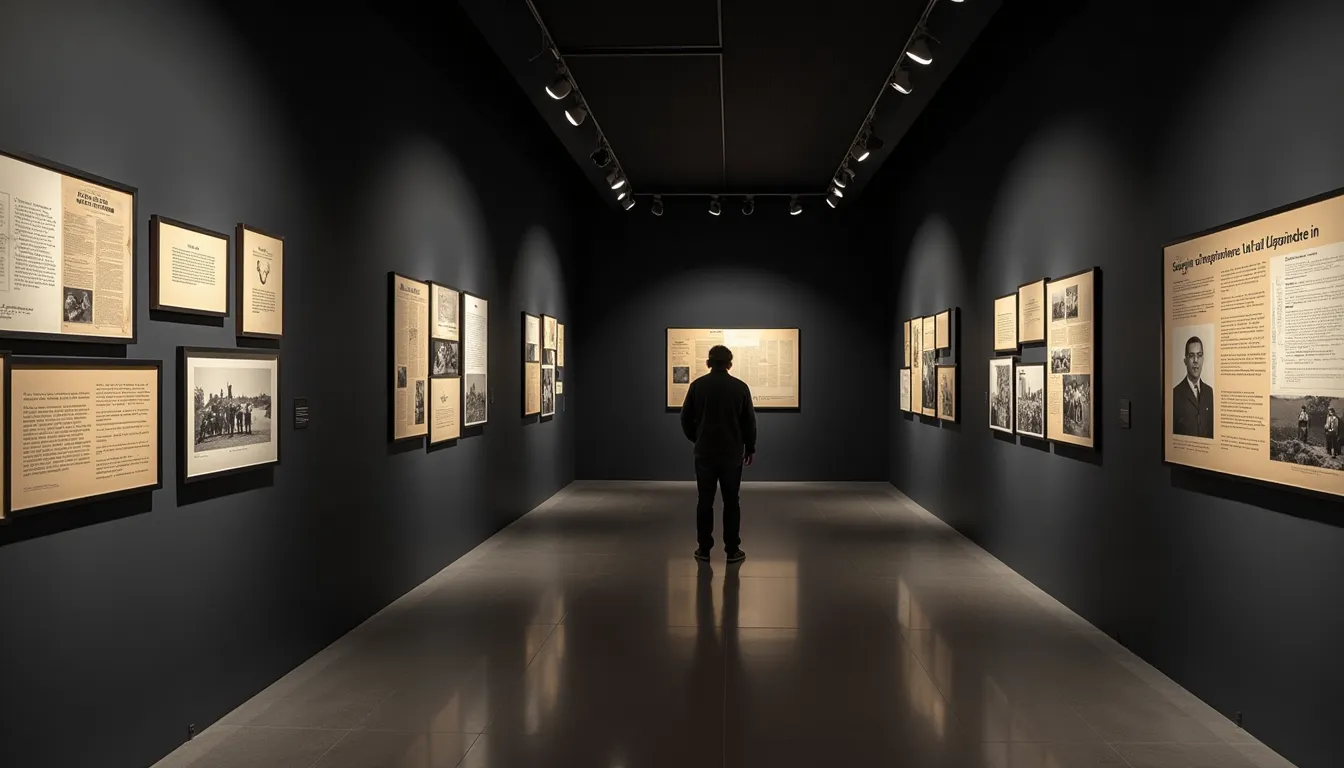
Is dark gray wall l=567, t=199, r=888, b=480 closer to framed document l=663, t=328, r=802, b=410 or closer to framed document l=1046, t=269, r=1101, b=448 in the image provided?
framed document l=663, t=328, r=802, b=410

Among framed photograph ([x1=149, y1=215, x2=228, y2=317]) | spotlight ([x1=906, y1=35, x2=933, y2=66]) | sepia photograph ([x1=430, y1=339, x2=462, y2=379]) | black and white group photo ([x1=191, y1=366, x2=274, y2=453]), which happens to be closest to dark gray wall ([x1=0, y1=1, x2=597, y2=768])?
framed photograph ([x1=149, y1=215, x2=228, y2=317])

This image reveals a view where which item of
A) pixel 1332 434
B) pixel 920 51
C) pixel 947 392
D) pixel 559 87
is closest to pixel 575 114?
pixel 559 87

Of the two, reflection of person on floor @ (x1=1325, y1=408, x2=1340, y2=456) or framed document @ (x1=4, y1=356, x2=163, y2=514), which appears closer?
framed document @ (x1=4, y1=356, x2=163, y2=514)

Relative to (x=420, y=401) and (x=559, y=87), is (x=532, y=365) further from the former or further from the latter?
(x=559, y=87)

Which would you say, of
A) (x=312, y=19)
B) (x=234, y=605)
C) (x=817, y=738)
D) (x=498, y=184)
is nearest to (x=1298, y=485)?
(x=817, y=738)

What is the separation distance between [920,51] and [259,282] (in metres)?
4.94

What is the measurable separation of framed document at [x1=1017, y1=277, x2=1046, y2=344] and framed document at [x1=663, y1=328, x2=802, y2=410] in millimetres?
6544

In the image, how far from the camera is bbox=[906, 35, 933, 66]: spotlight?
6.59m

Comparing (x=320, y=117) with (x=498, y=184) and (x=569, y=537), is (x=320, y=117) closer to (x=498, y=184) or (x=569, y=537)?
(x=498, y=184)

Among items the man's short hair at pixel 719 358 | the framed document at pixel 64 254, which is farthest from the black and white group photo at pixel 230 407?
the man's short hair at pixel 719 358

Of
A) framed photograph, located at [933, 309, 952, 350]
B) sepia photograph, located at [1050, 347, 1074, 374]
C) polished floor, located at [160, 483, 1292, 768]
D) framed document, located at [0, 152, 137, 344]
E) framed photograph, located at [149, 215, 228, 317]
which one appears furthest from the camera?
framed photograph, located at [933, 309, 952, 350]

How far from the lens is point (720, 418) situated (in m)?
7.91

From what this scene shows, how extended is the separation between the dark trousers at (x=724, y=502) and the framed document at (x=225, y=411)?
161 inches

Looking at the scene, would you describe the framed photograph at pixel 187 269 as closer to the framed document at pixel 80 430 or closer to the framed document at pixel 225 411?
the framed document at pixel 225 411
